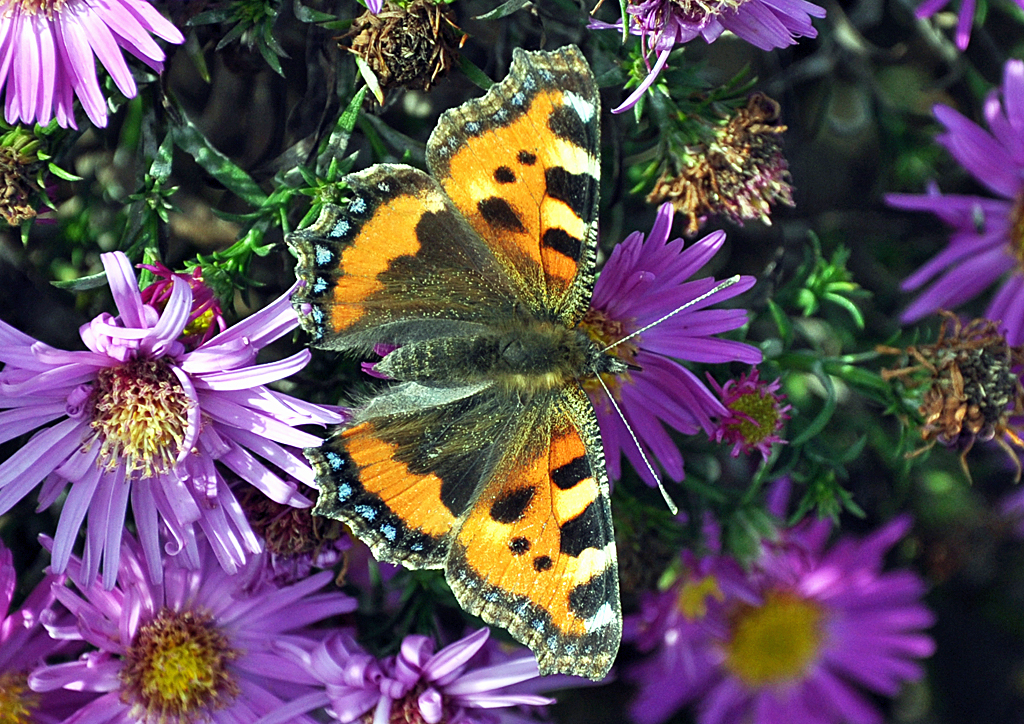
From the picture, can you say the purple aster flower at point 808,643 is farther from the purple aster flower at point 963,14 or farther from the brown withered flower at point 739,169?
the purple aster flower at point 963,14

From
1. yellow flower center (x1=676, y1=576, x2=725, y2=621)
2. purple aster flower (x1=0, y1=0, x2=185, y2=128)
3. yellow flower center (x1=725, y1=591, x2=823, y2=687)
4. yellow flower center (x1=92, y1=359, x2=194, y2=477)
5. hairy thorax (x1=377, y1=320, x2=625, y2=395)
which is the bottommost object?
yellow flower center (x1=725, y1=591, x2=823, y2=687)

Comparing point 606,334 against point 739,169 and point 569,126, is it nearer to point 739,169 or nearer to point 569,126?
point 739,169

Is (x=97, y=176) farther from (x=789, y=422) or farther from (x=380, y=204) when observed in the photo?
(x=789, y=422)

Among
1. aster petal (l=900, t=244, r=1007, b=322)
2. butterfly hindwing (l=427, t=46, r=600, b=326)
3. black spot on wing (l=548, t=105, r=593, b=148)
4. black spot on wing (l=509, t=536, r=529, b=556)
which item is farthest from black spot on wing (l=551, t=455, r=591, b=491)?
aster petal (l=900, t=244, r=1007, b=322)

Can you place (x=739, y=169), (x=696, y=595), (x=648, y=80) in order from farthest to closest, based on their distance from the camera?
1. (x=696, y=595)
2. (x=739, y=169)
3. (x=648, y=80)

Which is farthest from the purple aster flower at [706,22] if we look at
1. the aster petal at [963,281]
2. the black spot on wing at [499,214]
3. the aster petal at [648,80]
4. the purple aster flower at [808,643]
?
the purple aster flower at [808,643]

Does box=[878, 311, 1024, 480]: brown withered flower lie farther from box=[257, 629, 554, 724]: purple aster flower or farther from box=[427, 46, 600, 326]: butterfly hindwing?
box=[257, 629, 554, 724]: purple aster flower

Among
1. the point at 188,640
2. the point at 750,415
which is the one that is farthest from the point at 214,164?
the point at 750,415
